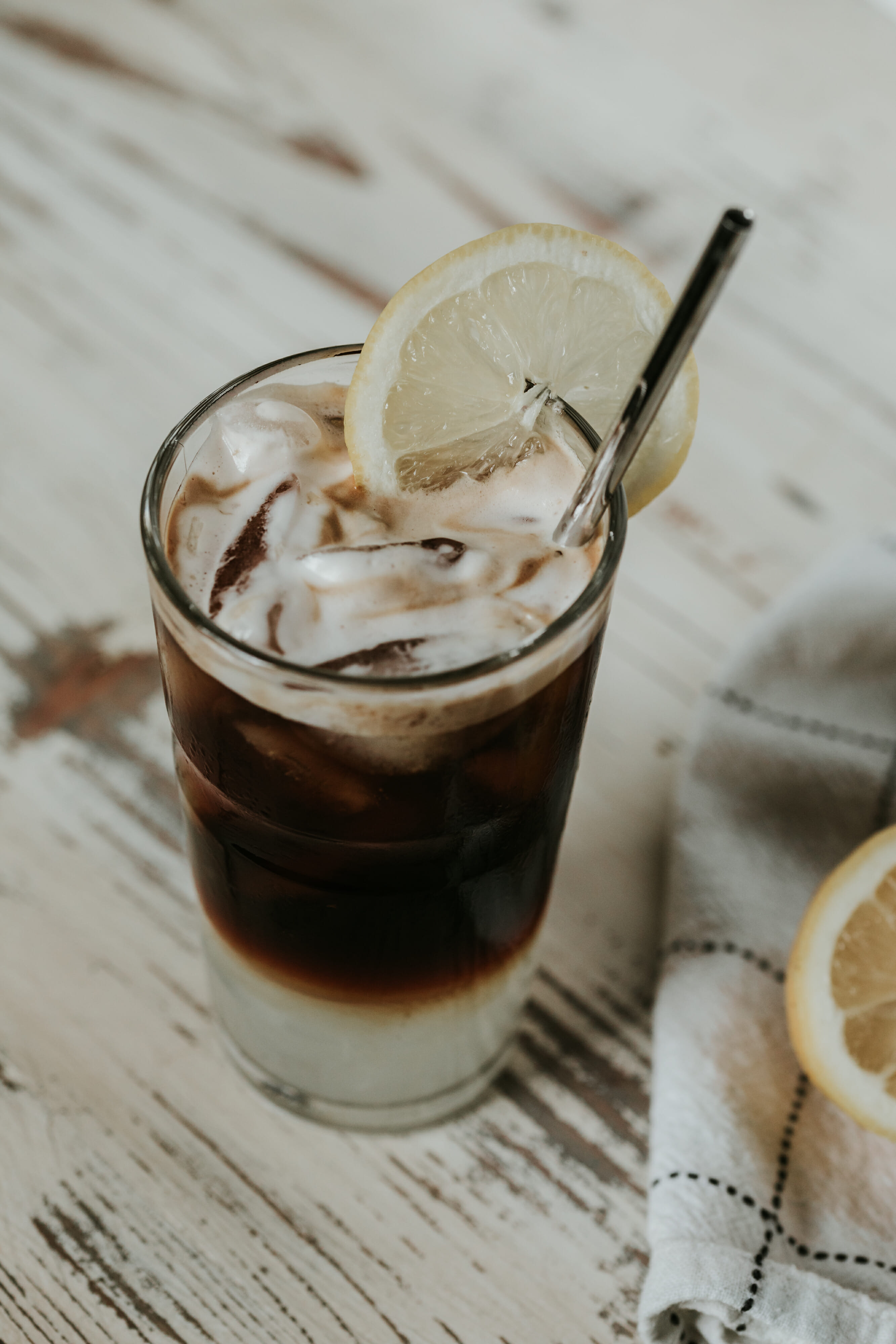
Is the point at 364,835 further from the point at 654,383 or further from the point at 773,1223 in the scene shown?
the point at 773,1223

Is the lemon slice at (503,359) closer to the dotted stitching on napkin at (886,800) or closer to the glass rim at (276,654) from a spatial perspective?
the glass rim at (276,654)

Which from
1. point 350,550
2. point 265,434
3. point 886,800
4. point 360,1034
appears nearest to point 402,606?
point 350,550

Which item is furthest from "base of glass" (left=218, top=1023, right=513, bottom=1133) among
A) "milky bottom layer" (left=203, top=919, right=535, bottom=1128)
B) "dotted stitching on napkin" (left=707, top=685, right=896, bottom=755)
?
"dotted stitching on napkin" (left=707, top=685, right=896, bottom=755)

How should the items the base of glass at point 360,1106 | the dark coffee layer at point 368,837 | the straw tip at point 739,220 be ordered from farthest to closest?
1. the base of glass at point 360,1106
2. the dark coffee layer at point 368,837
3. the straw tip at point 739,220

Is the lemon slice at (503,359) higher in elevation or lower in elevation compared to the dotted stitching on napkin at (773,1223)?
higher

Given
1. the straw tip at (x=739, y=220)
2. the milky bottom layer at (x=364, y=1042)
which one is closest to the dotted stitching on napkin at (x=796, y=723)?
the milky bottom layer at (x=364, y=1042)

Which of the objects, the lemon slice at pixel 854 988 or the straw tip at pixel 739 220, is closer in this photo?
the straw tip at pixel 739 220

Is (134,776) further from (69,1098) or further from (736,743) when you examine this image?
(736,743)
